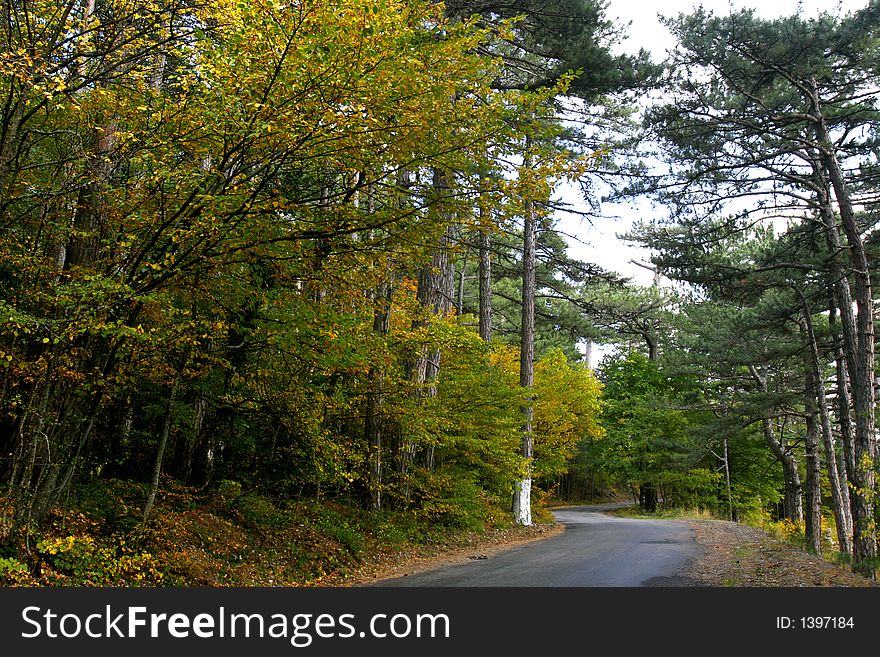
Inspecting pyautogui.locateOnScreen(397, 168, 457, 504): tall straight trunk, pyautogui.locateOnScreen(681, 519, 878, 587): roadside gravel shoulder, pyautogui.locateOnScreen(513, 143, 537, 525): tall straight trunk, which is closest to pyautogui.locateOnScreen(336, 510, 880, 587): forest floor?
pyautogui.locateOnScreen(681, 519, 878, 587): roadside gravel shoulder

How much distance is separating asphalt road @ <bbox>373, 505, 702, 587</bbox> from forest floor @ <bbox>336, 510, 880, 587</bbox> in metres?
0.34

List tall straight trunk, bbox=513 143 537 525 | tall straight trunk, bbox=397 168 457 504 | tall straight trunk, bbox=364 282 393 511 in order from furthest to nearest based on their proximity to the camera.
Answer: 1. tall straight trunk, bbox=513 143 537 525
2. tall straight trunk, bbox=397 168 457 504
3. tall straight trunk, bbox=364 282 393 511

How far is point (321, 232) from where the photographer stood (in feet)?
22.8

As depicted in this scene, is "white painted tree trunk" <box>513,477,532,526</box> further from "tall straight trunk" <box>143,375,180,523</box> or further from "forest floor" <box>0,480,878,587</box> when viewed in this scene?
"tall straight trunk" <box>143,375,180,523</box>

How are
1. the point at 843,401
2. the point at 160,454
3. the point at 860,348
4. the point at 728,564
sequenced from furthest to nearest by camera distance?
the point at 843,401, the point at 860,348, the point at 728,564, the point at 160,454

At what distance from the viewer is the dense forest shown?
5.98 meters

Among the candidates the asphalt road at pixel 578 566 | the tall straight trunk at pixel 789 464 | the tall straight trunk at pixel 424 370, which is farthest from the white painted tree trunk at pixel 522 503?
the tall straight trunk at pixel 789 464

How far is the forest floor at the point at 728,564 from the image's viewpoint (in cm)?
903

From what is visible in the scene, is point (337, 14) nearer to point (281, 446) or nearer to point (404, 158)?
point (404, 158)

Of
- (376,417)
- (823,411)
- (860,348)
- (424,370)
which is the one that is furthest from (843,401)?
(376,417)

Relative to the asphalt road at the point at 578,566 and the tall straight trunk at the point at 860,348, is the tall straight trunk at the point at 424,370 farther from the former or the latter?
the tall straight trunk at the point at 860,348

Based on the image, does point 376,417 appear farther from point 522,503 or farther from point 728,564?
point 522,503

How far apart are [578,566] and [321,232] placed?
697cm

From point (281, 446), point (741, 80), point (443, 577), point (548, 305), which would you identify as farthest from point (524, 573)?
point (548, 305)
